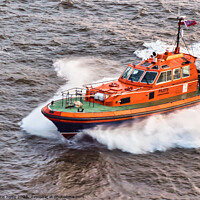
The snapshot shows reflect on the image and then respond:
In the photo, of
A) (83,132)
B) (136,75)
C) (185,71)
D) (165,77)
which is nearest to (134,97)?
(136,75)

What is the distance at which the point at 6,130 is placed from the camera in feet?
49.8

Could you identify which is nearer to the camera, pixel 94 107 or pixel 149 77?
pixel 94 107

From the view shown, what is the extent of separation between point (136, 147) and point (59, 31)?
1487 centimetres

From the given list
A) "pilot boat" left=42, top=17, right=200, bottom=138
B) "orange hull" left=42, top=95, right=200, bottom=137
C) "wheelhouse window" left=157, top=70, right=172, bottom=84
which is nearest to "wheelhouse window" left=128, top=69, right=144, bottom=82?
"pilot boat" left=42, top=17, right=200, bottom=138

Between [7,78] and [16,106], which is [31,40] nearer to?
[7,78]

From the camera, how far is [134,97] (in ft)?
47.4

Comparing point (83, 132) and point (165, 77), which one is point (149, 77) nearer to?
point (165, 77)

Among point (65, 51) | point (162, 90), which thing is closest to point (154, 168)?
point (162, 90)

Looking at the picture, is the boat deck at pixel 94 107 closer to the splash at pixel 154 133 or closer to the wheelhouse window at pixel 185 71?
the splash at pixel 154 133

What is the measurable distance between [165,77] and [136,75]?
3.80ft

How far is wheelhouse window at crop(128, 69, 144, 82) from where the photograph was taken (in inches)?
588

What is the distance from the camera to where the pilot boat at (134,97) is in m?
13.5

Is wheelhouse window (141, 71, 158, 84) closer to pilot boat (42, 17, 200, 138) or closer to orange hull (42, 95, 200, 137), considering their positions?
pilot boat (42, 17, 200, 138)

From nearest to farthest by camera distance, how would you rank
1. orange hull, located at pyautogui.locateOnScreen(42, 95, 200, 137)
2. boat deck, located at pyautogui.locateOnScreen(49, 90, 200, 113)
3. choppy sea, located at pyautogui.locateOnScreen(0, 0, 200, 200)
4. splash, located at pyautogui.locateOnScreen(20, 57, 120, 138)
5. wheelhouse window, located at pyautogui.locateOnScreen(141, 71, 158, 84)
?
choppy sea, located at pyautogui.locateOnScreen(0, 0, 200, 200)
orange hull, located at pyautogui.locateOnScreen(42, 95, 200, 137)
boat deck, located at pyautogui.locateOnScreen(49, 90, 200, 113)
wheelhouse window, located at pyautogui.locateOnScreen(141, 71, 158, 84)
splash, located at pyautogui.locateOnScreen(20, 57, 120, 138)
